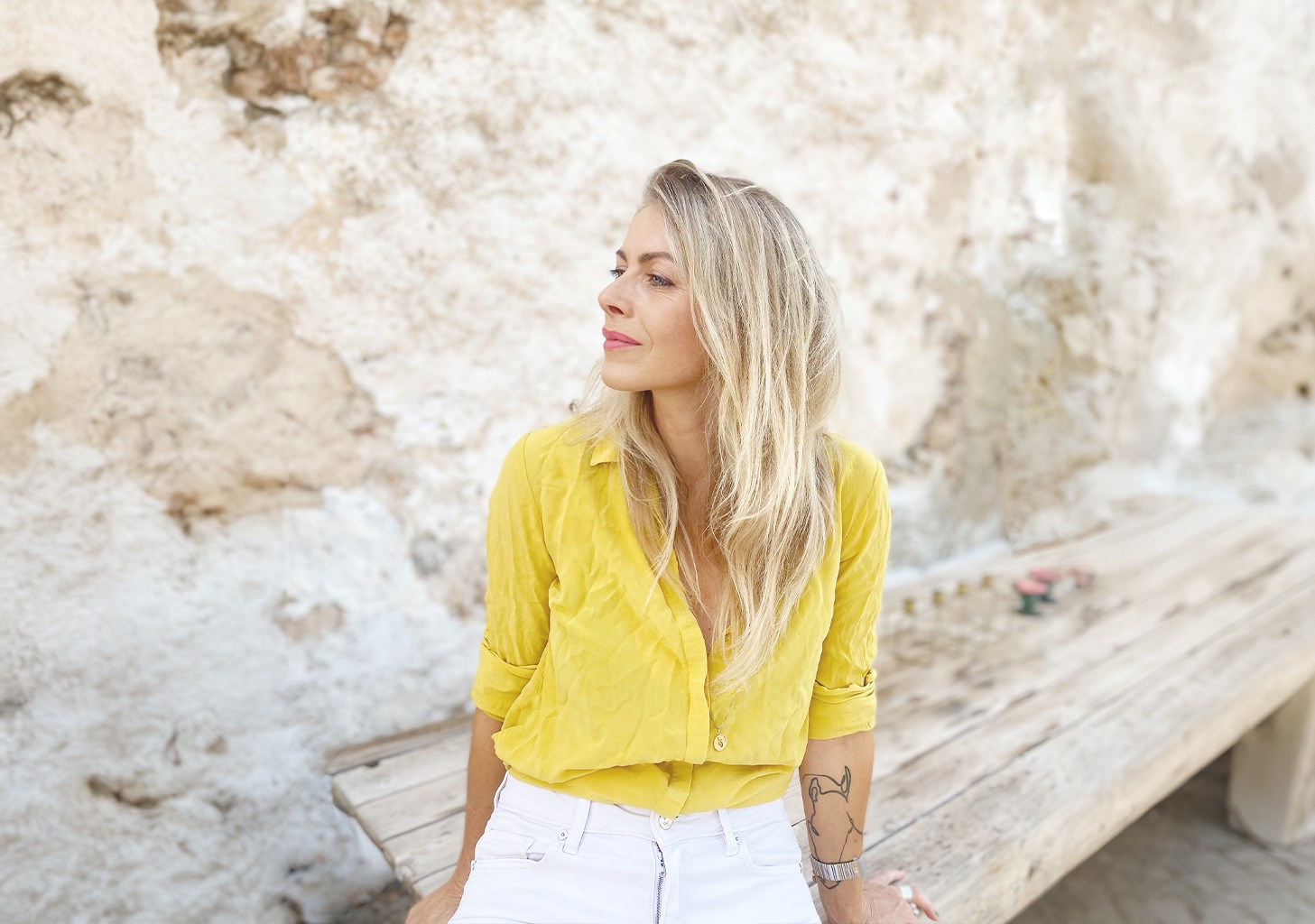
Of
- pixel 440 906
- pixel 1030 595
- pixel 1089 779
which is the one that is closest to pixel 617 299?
pixel 440 906

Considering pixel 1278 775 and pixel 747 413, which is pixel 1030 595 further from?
pixel 747 413

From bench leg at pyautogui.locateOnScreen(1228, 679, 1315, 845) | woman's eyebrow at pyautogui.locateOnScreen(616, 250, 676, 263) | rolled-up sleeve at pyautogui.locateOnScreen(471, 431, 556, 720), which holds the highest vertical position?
woman's eyebrow at pyautogui.locateOnScreen(616, 250, 676, 263)

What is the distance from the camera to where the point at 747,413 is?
1150 mm

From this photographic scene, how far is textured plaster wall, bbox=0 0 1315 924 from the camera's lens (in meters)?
1.57

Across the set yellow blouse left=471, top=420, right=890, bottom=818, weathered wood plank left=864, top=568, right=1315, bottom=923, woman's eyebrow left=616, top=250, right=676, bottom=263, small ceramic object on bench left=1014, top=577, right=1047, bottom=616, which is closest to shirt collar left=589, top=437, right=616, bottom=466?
yellow blouse left=471, top=420, right=890, bottom=818

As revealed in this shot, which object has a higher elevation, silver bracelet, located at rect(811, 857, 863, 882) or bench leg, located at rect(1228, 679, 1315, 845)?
silver bracelet, located at rect(811, 857, 863, 882)

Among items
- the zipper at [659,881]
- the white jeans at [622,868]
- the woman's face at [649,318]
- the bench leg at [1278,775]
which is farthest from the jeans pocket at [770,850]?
the bench leg at [1278,775]

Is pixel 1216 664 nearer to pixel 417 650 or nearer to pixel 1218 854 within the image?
pixel 1218 854

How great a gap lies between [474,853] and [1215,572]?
2771 millimetres

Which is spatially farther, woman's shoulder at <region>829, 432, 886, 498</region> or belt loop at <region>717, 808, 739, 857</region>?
woman's shoulder at <region>829, 432, 886, 498</region>

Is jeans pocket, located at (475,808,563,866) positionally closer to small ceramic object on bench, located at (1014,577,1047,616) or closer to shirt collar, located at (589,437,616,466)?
shirt collar, located at (589,437,616,466)

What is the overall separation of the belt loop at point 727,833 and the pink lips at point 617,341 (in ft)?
2.08

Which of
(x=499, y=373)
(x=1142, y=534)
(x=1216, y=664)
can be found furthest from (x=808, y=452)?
(x=1142, y=534)

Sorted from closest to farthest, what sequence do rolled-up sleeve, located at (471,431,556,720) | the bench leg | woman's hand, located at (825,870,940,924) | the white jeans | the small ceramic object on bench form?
the white jeans → rolled-up sleeve, located at (471,431,556,720) → woman's hand, located at (825,870,940,924) → the small ceramic object on bench → the bench leg
